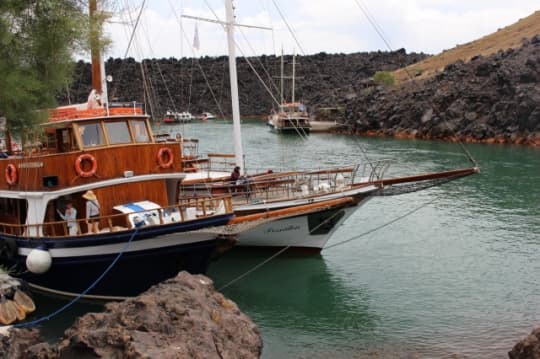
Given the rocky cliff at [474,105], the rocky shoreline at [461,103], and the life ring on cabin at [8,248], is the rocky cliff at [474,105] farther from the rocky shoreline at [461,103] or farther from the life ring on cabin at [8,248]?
the life ring on cabin at [8,248]

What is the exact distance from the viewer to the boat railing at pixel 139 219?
1461 cm

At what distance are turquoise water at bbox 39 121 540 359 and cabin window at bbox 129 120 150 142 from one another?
16.0 feet

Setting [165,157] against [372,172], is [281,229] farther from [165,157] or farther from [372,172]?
[165,157]

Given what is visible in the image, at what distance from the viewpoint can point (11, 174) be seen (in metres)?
16.6

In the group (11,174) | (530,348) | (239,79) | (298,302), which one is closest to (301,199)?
(298,302)

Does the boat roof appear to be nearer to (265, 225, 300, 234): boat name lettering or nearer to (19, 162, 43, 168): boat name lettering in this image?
(19, 162, 43, 168): boat name lettering

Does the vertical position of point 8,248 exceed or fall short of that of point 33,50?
it falls short

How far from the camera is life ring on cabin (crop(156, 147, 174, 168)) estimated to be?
16.5 metres

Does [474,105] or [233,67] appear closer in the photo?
[233,67]

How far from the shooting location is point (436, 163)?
1849 inches

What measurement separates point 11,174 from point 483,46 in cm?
10036

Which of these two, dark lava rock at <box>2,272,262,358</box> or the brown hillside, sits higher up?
the brown hillside

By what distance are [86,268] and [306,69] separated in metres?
144


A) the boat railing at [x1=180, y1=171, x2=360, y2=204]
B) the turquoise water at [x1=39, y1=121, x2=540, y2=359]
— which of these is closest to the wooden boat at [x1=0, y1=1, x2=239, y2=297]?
the turquoise water at [x1=39, y1=121, x2=540, y2=359]
